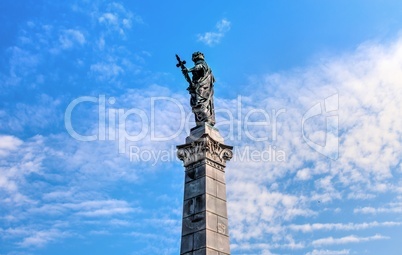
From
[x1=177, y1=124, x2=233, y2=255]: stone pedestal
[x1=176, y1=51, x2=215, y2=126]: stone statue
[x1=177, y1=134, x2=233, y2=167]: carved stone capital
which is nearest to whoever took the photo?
[x1=177, y1=124, x2=233, y2=255]: stone pedestal

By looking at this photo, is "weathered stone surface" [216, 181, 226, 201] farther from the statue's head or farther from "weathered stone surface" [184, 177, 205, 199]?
the statue's head

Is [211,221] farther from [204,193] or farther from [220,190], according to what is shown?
[220,190]

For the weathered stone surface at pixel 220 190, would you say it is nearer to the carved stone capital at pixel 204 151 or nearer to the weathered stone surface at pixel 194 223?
the carved stone capital at pixel 204 151

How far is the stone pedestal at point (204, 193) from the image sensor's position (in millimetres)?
13633

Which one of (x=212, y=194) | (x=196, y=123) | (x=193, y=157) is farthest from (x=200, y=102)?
(x=212, y=194)

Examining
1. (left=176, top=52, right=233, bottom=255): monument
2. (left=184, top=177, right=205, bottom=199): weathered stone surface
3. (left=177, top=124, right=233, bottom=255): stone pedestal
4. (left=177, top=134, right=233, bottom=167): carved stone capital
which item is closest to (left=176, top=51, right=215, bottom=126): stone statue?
(left=176, top=52, right=233, bottom=255): monument

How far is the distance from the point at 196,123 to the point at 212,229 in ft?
13.3

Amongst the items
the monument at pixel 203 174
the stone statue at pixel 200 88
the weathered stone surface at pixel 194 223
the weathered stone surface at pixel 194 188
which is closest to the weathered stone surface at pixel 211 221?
the monument at pixel 203 174

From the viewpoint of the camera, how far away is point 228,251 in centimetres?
1395

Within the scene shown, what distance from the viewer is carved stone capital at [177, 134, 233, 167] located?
1513 cm

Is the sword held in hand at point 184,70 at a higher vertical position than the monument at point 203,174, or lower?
higher

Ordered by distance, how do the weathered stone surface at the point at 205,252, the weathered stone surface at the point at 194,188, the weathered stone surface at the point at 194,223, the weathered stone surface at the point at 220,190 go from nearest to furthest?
the weathered stone surface at the point at 205,252, the weathered stone surface at the point at 194,223, the weathered stone surface at the point at 194,188, the weathered stone surface at the point at 220,190

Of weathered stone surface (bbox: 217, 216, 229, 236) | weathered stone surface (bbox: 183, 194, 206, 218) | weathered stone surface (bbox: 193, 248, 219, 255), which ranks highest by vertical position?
weathered stone surface (bbox: 183, 194, 206, 218)

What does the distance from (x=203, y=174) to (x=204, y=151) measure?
2.78 ft
